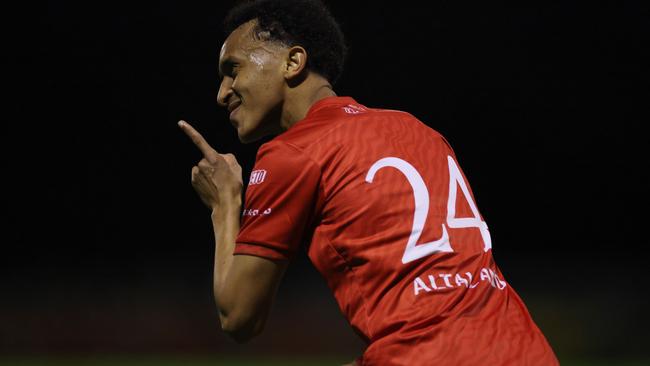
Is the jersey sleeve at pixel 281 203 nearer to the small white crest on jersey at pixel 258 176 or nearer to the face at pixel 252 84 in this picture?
the small white crest on jersey at pixel 258 176

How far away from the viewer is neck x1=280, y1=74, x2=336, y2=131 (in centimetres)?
239

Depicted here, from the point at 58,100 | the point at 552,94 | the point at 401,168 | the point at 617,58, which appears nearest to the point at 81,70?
the point at 58,100

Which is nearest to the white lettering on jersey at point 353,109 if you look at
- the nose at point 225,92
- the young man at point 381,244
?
the young man at point 381,244

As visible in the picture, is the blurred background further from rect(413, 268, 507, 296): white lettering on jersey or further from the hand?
rect(413, 268, 507, 296): white lettering on jersey

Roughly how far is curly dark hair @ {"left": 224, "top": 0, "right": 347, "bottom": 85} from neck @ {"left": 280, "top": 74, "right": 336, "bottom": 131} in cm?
6

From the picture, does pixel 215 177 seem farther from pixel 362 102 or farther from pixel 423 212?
pixel 362 102

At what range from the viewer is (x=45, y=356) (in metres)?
7.48

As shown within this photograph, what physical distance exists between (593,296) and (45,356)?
4.78 metres

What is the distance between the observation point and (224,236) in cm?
221

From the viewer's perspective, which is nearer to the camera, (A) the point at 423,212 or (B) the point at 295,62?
(A) the point at 423,212

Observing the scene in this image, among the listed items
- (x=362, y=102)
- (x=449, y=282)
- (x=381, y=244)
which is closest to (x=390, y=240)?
(x=381, y=244)

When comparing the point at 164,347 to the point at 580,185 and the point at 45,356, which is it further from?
the point at 580,185

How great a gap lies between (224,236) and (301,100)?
1.45 feet

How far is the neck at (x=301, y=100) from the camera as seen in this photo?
2.39 meters
